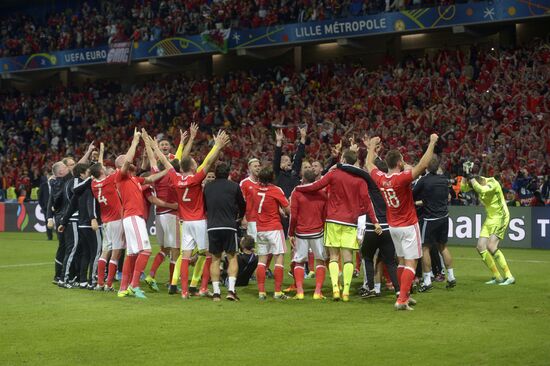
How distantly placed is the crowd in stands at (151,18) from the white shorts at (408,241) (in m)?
23.1

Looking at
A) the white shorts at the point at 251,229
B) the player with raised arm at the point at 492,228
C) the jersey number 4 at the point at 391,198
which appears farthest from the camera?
the player with raised arm at the point at 492,228

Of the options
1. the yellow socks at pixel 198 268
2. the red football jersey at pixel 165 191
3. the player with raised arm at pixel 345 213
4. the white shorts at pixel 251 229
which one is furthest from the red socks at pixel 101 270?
the player with raised arm at pixel 345 213

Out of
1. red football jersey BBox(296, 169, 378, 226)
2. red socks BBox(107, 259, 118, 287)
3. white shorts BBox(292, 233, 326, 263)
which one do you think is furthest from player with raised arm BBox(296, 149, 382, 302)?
red socks BBox(107, 259, 118, 287)

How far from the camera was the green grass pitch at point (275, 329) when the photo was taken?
991cm

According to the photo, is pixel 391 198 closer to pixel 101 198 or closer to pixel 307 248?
pixel 307 248

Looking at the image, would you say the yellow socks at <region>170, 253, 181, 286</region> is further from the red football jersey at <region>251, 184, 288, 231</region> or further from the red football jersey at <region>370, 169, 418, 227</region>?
the red football jersey at <region>370, 169, 418, 227</region>

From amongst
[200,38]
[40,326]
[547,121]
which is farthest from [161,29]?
[40,326]

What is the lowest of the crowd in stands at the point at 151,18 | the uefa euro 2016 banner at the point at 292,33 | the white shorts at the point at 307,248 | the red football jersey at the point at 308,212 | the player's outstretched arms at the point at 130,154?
the white shorts at the point at 307,248

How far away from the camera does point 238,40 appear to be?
40.7 m

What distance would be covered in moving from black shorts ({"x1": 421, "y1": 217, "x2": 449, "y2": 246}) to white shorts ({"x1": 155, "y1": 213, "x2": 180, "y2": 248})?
4512 mm

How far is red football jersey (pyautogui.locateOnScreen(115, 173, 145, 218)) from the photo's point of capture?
1488cm

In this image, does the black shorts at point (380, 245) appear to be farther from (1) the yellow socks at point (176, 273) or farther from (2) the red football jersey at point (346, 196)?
(1) the yellow socks at point (176, 273)

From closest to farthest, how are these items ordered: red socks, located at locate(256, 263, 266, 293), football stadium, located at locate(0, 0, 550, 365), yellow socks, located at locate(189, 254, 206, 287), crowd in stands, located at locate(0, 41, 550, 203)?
football stadium, located at locate(0, 0, 550, 365) < red socks, located at locate(256, 263, 266, 293) < yellow socks, located at locate(189, 254, 206, 287) < crowd in stands, located at locate(0, 41, 550, 203)

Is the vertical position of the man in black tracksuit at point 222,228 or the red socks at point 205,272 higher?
the man in black tracksuit at point 222,228
